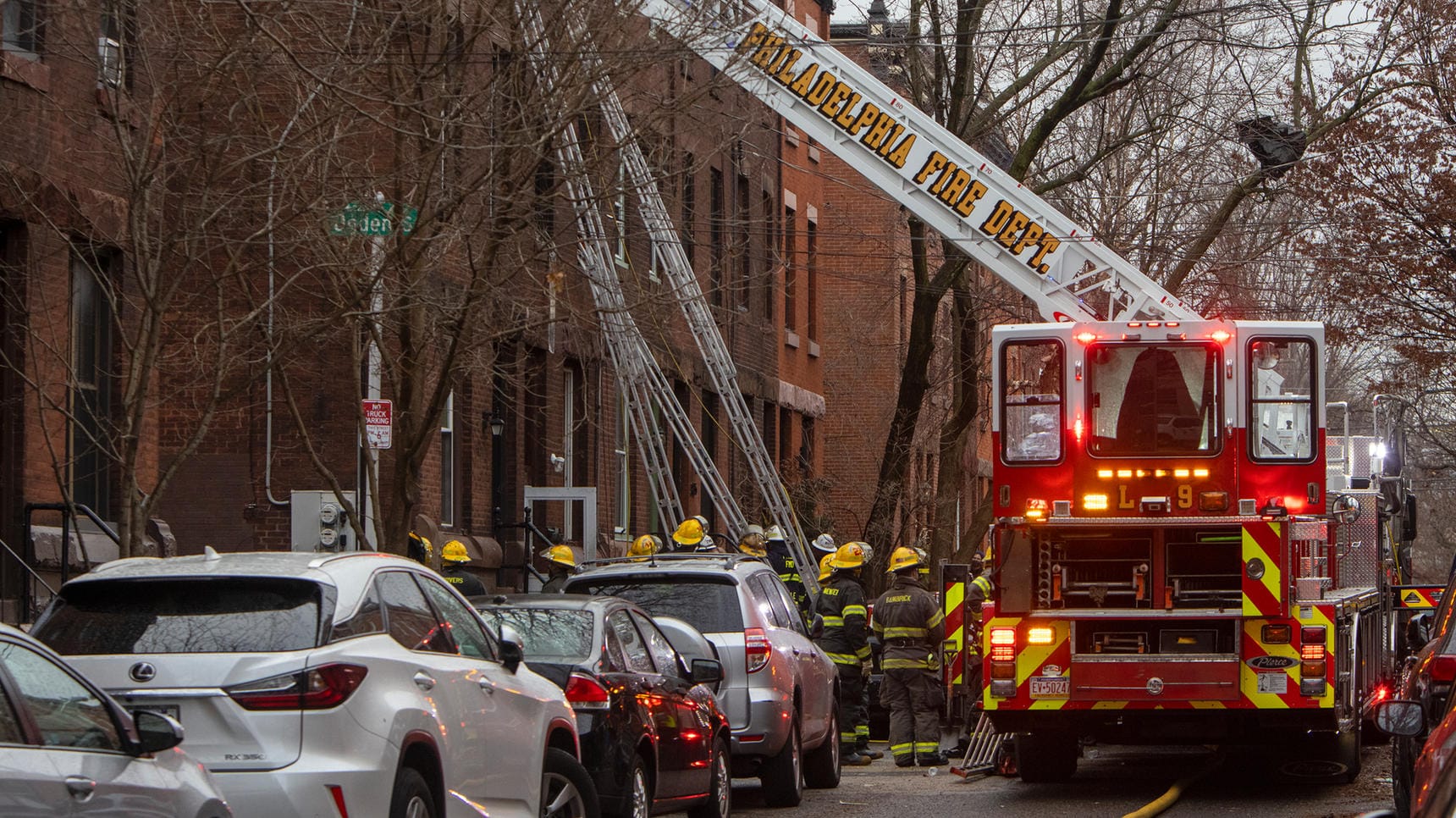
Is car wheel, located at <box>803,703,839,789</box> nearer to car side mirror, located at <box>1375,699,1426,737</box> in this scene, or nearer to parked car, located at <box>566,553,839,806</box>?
parked car, located at <box>566,553,839,806</box>

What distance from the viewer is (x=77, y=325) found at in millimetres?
15367

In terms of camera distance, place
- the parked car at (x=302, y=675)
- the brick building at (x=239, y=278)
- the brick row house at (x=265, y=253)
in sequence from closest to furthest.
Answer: the parked car at (x=302, y=675) < the brick row house at (x=265, y=253) < the brick building at (x=239, y=278)

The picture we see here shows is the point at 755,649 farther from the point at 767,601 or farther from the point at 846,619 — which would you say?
the point at 846,619

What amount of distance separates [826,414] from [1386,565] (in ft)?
71.2

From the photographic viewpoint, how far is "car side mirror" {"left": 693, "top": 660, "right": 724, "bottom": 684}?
37.3 feet


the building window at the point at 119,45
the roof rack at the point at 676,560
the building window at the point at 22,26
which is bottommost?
the roof rack at the point at 676,560

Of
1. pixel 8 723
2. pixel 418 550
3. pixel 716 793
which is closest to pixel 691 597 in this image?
pixel 716 793

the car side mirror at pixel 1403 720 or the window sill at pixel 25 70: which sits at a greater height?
the window sill at pixel 25 70

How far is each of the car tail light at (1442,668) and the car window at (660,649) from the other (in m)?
3.97

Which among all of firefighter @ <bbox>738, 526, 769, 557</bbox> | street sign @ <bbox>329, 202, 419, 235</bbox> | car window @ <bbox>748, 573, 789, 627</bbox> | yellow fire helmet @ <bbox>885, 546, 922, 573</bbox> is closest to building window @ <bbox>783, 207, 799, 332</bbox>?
firefighter @ <bbox>738, 526, 769, 557</bbox>

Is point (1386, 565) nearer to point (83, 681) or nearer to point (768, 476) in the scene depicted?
point (768, 476)

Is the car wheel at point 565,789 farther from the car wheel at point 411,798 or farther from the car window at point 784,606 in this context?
the car window at point 784,606

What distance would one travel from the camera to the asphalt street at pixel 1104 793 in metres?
13.2

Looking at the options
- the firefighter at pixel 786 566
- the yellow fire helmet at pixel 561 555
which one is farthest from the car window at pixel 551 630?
the firefighter at pixel 786 566
